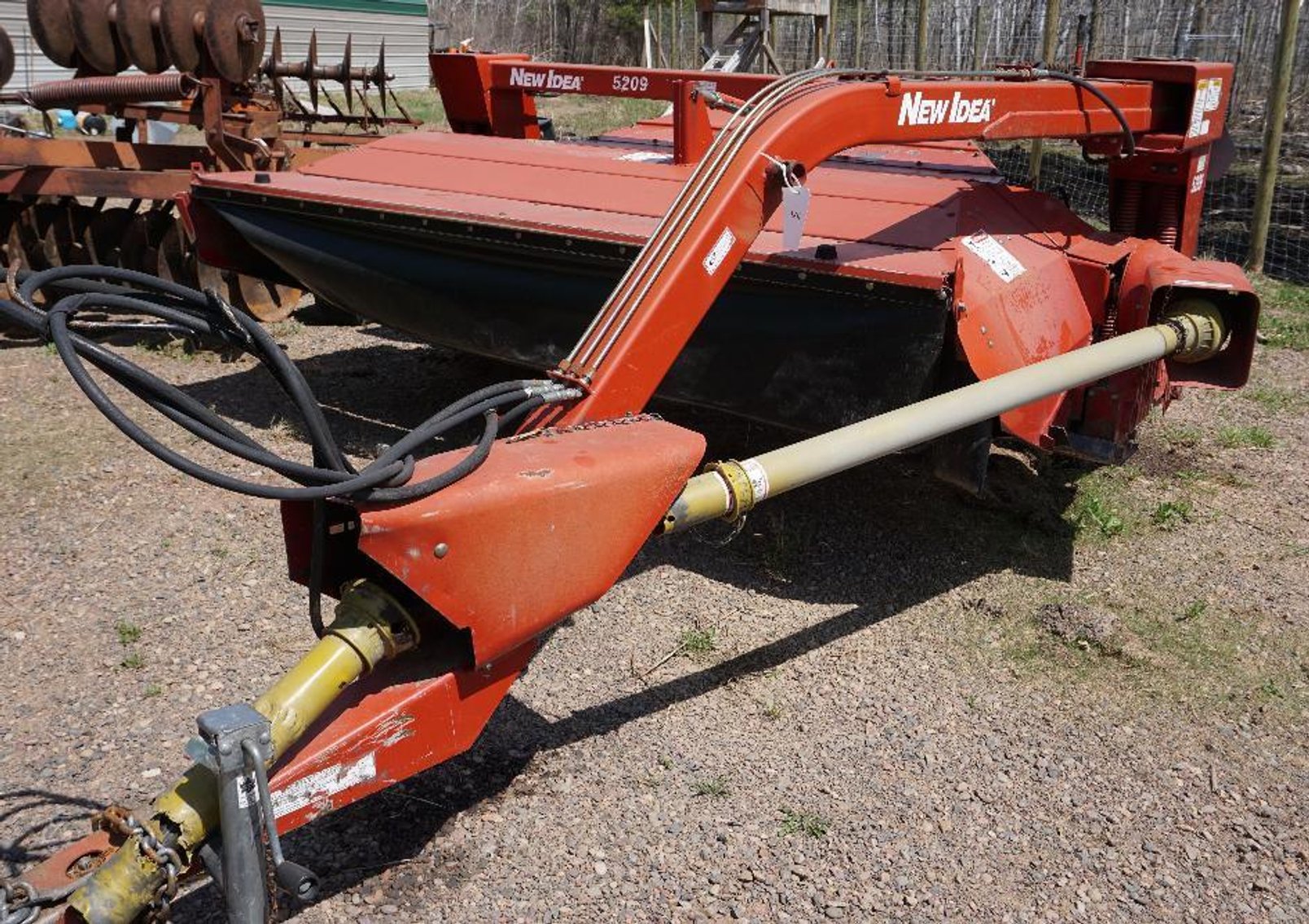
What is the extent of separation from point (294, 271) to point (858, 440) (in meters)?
3.25

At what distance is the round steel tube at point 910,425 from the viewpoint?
2.63 m

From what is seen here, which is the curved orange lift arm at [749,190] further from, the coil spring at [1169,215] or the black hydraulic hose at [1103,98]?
the coil spring at [1169,215]

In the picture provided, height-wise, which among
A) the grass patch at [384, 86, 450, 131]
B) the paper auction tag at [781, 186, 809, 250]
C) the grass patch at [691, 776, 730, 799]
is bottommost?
the grass patch at [691, 776, 730, 799]

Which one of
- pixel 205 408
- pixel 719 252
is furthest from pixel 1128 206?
pixel 205 408

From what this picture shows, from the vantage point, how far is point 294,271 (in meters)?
5.30

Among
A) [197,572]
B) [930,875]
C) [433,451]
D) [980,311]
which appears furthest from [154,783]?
[980,311]

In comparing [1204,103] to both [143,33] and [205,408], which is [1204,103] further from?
[143,33]

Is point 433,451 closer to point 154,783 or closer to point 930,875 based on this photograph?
point 154,783

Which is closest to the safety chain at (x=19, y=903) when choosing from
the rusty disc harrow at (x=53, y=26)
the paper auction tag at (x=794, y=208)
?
the paper auction tag at (x=794, y=208)

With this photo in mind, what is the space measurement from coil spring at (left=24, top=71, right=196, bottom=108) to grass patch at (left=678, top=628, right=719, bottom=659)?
442 centimetres

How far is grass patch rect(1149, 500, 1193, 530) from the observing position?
442cm

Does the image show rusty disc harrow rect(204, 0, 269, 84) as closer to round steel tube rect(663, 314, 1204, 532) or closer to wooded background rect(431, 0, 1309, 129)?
wooded background rect(431, 0, 1309, 129)

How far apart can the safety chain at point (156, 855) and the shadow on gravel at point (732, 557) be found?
457mm

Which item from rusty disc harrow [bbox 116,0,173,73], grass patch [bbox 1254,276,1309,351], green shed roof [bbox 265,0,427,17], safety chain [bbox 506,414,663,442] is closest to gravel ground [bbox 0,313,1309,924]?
safety chain [bbox 506,414,663,442]
